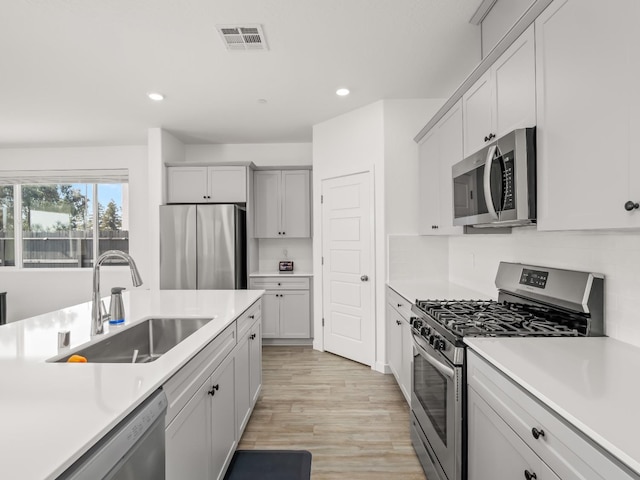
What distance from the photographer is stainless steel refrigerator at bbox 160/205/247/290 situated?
4336 mm

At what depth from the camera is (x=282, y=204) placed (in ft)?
16.1

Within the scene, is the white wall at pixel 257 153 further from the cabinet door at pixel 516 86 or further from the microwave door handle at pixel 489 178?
the microwave door handle at pixel 489 178

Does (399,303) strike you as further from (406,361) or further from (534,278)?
(534,278)

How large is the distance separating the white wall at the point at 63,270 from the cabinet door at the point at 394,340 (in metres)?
3.91

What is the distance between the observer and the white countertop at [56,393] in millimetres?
733

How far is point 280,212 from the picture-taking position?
4.91m

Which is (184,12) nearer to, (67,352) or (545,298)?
(67,352)

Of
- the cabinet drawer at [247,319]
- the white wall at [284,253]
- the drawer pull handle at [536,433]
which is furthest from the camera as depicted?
the white wall at [284,253]

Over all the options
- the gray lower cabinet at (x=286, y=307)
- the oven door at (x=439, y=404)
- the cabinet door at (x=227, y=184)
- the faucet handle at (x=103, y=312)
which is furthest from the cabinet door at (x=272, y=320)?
the faucet handle at (x=103, y=312)

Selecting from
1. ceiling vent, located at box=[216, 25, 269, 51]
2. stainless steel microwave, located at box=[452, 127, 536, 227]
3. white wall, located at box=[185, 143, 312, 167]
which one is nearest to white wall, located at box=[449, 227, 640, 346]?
stainless steel microwave, located at box=[452, 127, 536, 227]

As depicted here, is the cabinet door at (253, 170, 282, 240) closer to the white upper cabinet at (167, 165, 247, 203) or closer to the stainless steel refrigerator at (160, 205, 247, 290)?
the white upper cabinet at (167, 165, 247, 203)

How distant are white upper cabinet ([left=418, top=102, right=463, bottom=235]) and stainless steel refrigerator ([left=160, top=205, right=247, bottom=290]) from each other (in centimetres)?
223

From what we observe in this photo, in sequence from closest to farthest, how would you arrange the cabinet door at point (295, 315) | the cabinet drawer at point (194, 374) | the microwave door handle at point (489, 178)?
the cabinet drawer at point (194, 374) → the microwave door handle at point (489, 178) → the cabinet door at point (295, 315)

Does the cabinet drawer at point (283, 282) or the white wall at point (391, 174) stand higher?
the white wall at point (391, 174)
